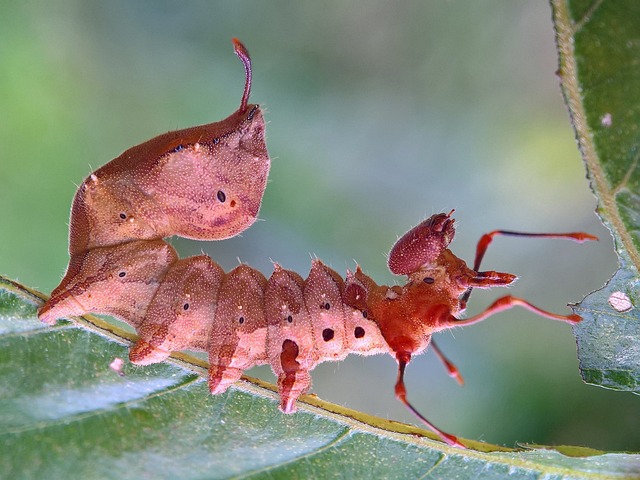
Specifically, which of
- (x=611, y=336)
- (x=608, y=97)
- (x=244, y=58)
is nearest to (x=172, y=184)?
(x=244, y=58)

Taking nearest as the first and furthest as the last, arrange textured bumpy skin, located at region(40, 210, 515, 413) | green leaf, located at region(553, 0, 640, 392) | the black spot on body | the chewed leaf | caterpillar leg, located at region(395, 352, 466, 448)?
green leaf, located at region(553, 0, 640, 392) → caterpillar leg, located at region(395, 352, 466, 448) → the chewed leaf → textured bumpy skin, located at region(40, 210, 515, 413) → the black spot on body

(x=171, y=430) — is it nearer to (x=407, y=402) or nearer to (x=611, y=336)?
(x=407, y=402)

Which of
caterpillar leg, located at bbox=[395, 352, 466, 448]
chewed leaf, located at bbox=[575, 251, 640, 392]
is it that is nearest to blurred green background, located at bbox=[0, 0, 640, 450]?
caterpillar leg, located at bbox=[395, 352, 466, 448]

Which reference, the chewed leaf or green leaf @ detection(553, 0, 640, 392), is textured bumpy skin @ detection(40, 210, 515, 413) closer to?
the chewed leaf

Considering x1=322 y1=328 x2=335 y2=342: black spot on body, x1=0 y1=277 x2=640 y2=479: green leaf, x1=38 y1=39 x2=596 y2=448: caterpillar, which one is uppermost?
x1=38 y1=39 x2=596 y2=448: caterpillar

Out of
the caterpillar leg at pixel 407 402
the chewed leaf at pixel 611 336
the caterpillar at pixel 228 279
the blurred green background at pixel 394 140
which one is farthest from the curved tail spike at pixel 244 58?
the blurred green background at pixel 394 140

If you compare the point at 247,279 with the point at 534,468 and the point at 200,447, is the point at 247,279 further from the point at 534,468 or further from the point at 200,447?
the point at 534,468
